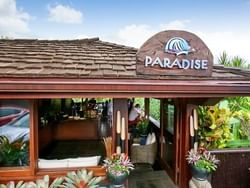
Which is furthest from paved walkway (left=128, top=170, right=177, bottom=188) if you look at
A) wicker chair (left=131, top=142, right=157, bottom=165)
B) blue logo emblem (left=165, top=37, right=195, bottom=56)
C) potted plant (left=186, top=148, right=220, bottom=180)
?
blue logo emblem (left=165, top=37, right=195, bottom=56)

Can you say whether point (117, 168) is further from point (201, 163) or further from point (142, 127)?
point (142, 127)

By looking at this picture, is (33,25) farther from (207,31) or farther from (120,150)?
(120,150)

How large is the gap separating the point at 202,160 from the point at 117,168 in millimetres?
1693

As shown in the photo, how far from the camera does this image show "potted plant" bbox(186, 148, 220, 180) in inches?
183

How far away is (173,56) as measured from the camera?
13.9ft

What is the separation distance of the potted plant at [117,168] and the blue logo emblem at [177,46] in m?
2.02

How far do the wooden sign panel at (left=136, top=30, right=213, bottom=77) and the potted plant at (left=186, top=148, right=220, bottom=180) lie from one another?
5.29 ft

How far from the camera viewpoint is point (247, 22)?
18.9m

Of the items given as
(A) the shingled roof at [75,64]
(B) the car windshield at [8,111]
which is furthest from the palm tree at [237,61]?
(B) the car windshield at [8,111]

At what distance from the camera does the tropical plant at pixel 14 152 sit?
4.25m

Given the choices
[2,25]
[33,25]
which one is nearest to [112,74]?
[33,25]

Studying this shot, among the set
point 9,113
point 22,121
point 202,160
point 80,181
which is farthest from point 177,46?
point 9,113

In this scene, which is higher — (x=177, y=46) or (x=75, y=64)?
(x=177, y=46)

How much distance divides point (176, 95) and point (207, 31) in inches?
811
